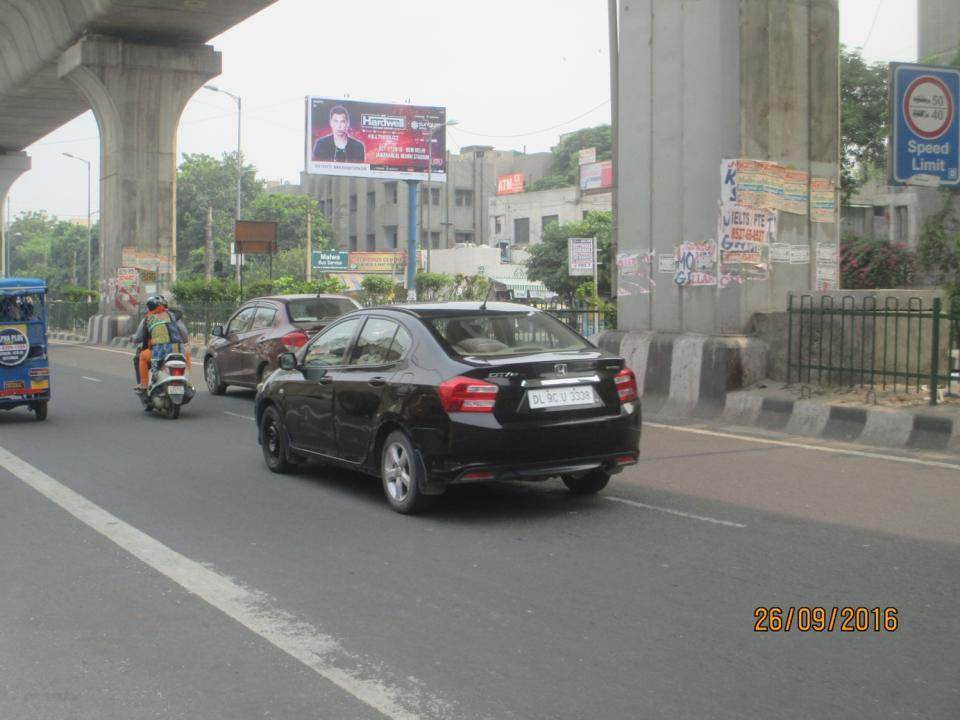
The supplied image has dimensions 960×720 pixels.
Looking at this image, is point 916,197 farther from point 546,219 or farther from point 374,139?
point 546,219

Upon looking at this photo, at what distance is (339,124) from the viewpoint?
54.2 metres

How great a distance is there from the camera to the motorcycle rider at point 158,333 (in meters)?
14.5

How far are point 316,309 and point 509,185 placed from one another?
70.4 m

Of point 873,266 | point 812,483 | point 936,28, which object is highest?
point 936,28

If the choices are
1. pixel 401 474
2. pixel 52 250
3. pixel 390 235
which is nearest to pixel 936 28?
pixel 401 474

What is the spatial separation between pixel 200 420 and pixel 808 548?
9.41 metres

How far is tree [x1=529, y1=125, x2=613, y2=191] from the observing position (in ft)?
311

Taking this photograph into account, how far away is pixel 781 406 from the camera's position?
1225cm

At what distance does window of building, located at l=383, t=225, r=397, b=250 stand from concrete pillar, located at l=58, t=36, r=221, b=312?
1773 inches

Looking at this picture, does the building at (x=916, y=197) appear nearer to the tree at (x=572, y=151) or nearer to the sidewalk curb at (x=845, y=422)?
the sidewalk curb at (x=845, y=422)

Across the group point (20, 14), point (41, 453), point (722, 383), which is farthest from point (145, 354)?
point (20, 14)

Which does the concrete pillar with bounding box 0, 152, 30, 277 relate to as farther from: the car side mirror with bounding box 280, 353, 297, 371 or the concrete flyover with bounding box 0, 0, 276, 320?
the car side mirror with bounding box 280, 353, 297, 371

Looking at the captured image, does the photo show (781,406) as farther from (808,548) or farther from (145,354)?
(145,354)

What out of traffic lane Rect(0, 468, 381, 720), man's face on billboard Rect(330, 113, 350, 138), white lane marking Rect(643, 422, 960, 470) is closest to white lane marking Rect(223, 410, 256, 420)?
white lane marking Rect(643, 422, 960, 470)
